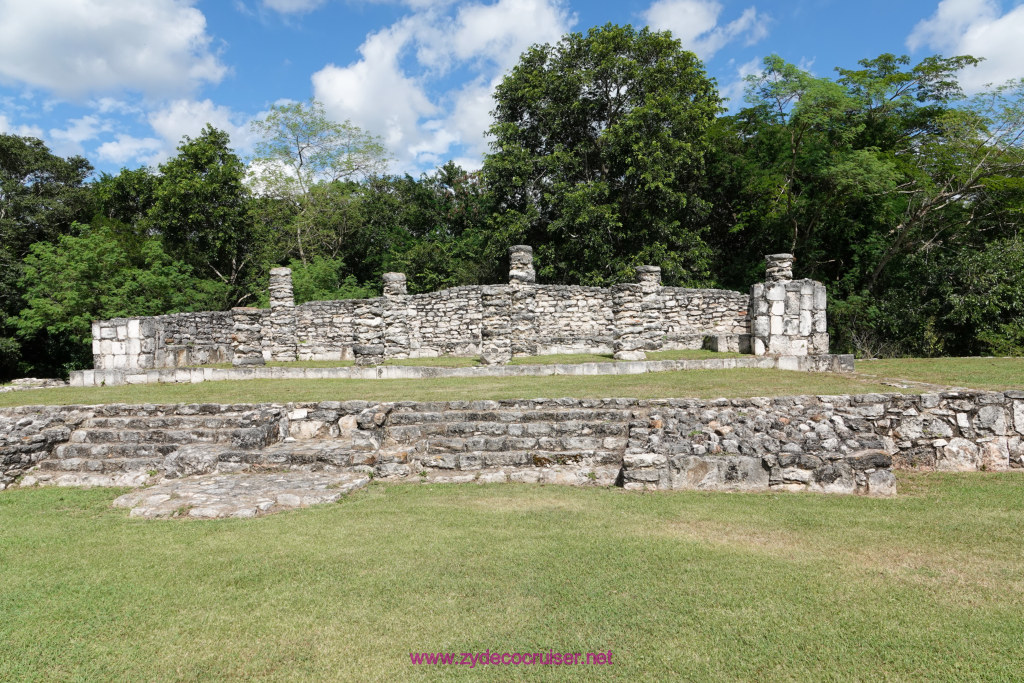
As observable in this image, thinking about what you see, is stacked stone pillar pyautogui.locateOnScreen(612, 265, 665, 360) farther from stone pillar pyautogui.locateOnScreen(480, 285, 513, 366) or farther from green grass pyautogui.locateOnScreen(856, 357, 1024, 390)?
green grass pyautogui.locateOnScreen(856, 357, 1024, 390)

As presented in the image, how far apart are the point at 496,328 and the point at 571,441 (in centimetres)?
786

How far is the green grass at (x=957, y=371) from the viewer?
9609mm

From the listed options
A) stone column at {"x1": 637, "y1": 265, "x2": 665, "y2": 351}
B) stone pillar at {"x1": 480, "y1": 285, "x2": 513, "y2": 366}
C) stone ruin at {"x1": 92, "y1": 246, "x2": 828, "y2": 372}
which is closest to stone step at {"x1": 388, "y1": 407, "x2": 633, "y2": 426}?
stone pillar at {"x1": 480, "y1": 285, "x2": 513, "y2": 366}

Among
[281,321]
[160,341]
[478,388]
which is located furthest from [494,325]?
[160,341]

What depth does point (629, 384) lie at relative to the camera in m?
10.7

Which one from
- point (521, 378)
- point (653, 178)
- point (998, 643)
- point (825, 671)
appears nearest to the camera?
point (825, 671)

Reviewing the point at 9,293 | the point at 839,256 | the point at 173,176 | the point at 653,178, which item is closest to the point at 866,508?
the point at 653,178

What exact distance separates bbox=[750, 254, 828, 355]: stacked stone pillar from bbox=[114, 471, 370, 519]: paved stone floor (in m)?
11.2

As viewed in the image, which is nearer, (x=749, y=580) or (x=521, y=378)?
(x=749, y=580)

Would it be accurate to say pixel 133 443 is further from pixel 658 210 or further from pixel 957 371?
pixel 658 210

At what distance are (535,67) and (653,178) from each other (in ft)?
22.1

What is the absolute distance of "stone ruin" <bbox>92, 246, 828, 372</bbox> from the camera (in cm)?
1463

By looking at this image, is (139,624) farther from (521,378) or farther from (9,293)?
(9,293)

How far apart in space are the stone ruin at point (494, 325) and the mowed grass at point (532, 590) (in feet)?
30.1
